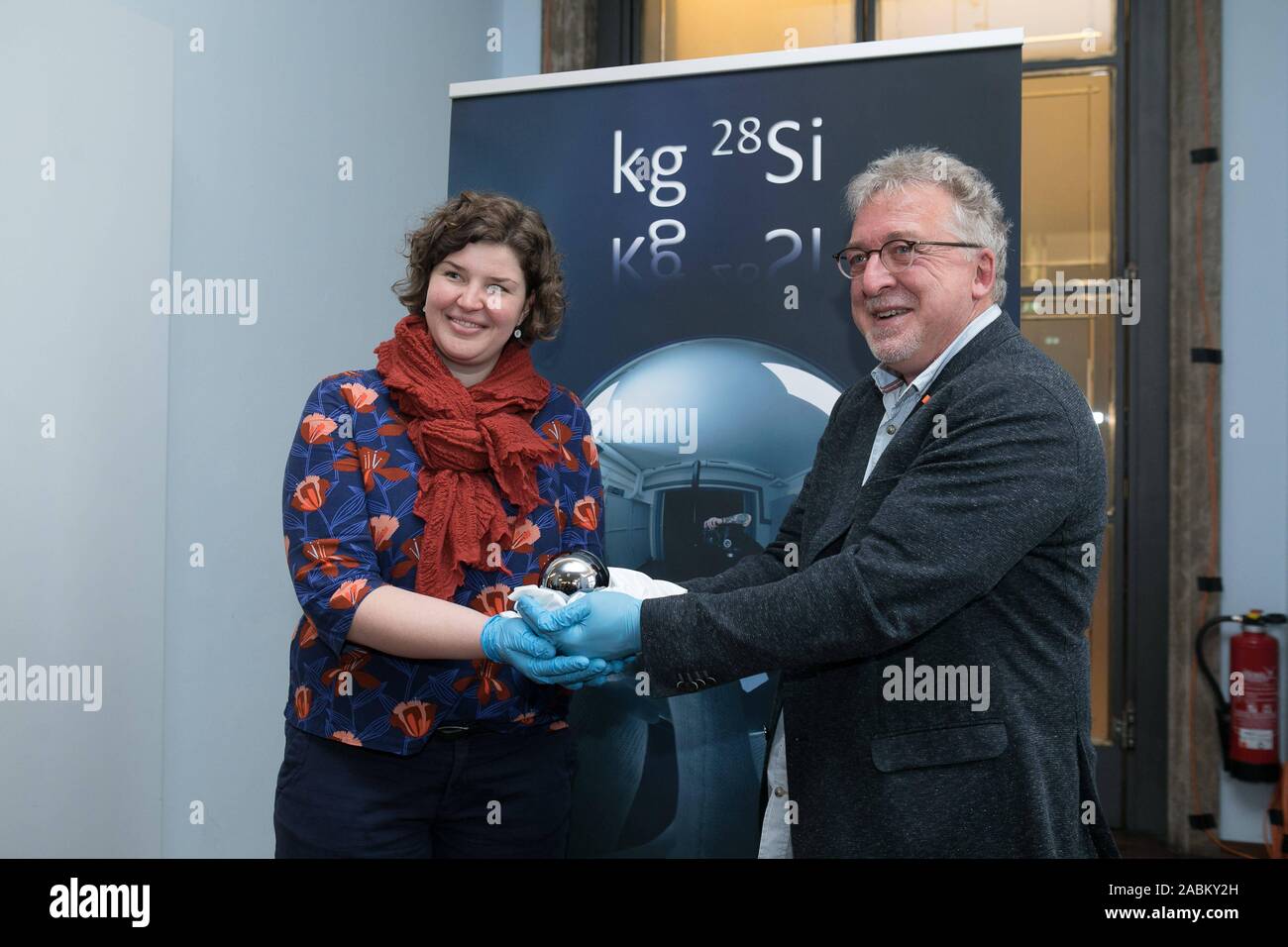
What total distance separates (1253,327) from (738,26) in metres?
2.15

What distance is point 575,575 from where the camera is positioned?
4.67 ft

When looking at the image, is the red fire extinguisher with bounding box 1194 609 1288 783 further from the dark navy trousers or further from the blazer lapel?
the dark navy trousers

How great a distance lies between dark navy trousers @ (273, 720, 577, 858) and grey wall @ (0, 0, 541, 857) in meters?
0.67

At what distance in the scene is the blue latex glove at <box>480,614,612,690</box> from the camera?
135cm

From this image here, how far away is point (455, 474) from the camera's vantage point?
1484mm

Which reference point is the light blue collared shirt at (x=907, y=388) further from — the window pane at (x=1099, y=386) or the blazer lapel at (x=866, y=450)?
the window pane at (x=1099, y=386)

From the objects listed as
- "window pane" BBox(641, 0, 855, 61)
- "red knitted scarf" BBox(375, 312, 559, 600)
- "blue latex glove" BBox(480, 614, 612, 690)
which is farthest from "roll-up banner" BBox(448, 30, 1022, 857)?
"window pane" BBox(641, 0, 855, 61)

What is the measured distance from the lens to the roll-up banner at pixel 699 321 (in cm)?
209

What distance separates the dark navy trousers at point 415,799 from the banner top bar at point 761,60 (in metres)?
1.51

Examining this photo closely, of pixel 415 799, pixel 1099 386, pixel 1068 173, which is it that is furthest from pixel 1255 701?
pixel 415 799

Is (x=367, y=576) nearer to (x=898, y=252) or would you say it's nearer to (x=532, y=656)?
(x=532, y=656)
